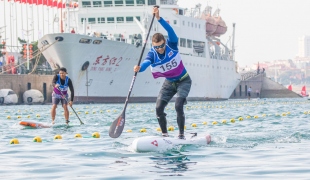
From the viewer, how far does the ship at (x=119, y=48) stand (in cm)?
5341

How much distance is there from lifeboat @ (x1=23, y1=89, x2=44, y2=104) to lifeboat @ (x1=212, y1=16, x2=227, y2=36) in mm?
28679

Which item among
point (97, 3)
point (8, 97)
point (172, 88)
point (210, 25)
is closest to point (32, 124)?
point (172, 88)

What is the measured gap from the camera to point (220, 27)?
8200 centimetres

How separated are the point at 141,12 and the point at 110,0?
266 centimetres

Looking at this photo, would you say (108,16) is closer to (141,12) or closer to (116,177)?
(141,12)

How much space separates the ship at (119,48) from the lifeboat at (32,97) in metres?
2.60

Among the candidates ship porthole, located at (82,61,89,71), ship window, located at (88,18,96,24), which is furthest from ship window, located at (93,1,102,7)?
ship porthole, located at (82,61,89,71)

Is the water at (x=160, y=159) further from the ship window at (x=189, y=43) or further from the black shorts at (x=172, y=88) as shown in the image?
the ship window at (x=189, y=43)

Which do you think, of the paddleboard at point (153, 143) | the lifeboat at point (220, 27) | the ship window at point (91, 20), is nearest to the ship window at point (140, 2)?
the ship window at point (91, 20)

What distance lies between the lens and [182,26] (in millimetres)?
66938

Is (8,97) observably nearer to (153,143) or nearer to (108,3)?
(108,3)

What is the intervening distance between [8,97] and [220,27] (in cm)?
3346

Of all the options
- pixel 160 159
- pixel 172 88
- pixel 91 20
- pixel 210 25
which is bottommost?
pixel 160 159

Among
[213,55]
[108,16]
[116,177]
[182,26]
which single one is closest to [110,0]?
[108,16]
